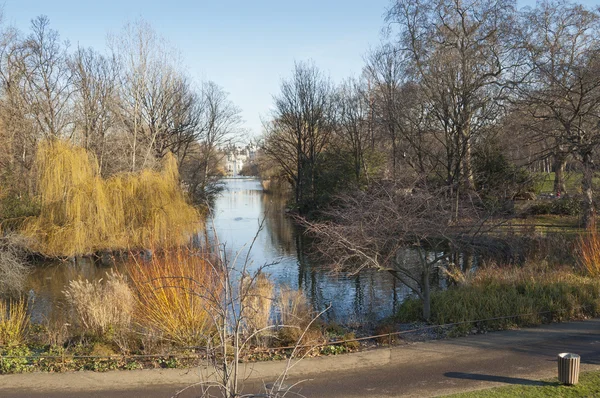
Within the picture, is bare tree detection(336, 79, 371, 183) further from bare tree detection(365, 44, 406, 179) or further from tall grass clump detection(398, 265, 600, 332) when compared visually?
tall grass clump detection(398, 265, 600, 332)

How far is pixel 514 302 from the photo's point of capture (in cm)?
1104

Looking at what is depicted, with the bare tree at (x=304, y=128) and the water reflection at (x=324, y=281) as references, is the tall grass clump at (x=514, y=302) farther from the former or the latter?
the bare tree at (x=304, y=128)

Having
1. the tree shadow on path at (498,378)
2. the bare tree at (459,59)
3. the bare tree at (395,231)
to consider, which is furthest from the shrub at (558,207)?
the tree shadow on path at (498,378)

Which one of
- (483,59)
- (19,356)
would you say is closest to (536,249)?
(483,59)

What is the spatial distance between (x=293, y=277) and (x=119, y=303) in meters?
9.44

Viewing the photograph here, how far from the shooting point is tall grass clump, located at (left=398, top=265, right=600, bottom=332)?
34.1 feet

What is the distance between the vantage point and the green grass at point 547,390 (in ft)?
21.8

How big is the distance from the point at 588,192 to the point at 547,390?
18.0 m

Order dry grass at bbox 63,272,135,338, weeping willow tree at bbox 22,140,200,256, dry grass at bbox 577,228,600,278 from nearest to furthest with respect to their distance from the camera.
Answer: dry grass at bbox 63,272,135,338 < dry grass at bbox 577,228,600,278 < weeping willow tree at bbox 22,140,200,256

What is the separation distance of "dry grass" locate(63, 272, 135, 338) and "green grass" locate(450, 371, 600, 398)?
625 centimetres

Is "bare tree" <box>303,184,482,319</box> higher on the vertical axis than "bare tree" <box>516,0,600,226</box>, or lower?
lower

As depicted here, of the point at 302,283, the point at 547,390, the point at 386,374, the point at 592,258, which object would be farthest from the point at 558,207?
the point at 386,374

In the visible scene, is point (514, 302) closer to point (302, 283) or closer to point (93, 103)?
point (302, 283)

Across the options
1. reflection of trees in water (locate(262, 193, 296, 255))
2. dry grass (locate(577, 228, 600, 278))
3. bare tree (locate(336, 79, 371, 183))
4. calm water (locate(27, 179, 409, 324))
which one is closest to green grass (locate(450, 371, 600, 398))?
calm water (locate(27, 179, 409, 324))
